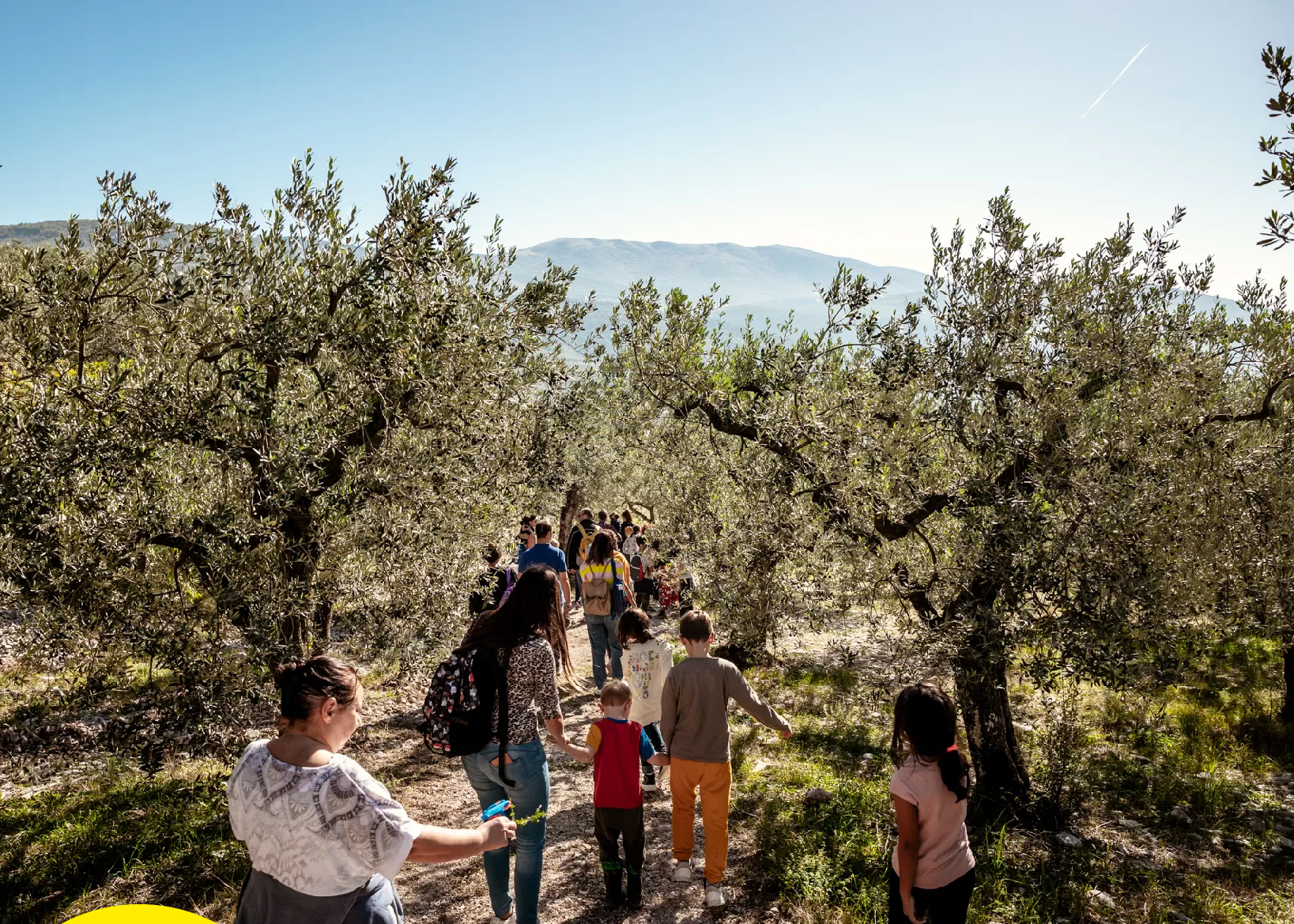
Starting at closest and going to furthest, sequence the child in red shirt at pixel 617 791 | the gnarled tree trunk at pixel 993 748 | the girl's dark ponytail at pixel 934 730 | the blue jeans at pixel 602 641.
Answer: the girl's dark ponytail at pixel 934 730
the child in red shirt at pixel 617 791
the gnarled tree trunk at pixel 993 748
the blue jeans at pixel 602 641

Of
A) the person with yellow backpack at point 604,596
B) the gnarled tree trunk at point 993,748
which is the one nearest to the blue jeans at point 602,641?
the person with yellow backpack at point 604,596

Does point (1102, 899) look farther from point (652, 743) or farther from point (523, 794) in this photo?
point (523, 794)

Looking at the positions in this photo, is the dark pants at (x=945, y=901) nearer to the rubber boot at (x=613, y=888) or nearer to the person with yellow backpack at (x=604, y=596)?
the rubber boot at (x=613, y=888)

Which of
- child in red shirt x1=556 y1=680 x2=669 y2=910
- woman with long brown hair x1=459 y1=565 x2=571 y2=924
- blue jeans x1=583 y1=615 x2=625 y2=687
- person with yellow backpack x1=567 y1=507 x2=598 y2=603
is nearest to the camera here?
woman with long brown hair x1=459 y1=565 x2=571 y2=924

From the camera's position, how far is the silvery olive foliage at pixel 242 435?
6.39 m

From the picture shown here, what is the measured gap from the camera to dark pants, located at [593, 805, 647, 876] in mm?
6227

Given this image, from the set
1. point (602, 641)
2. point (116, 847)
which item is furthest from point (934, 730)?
point (602, 641)

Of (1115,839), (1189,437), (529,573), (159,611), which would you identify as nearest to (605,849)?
(529,573)

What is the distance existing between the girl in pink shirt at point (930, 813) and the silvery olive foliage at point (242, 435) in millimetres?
5467

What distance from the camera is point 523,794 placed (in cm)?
524

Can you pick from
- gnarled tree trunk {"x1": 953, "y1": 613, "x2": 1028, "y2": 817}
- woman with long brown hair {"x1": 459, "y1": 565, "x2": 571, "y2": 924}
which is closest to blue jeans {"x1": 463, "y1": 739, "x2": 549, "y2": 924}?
woman with long brown hair {"x1": 459, "y1": 565, "x2": 571, "y2": 924}

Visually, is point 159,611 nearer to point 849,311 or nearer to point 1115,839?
point 849,311

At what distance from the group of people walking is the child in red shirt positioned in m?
0.01

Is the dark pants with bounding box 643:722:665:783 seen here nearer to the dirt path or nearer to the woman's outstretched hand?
the dirt path
